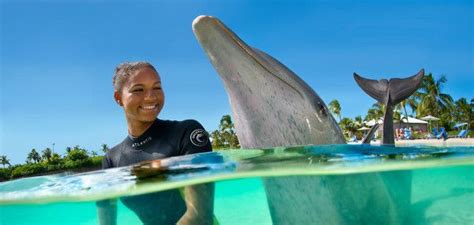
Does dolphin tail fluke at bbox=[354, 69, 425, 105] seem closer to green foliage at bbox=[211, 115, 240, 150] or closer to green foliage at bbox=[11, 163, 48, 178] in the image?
green foliage at bbox=[11, 163, 48, 178]

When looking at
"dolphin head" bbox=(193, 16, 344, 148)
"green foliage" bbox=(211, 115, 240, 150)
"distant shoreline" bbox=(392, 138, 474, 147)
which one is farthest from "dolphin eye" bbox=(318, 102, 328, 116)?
"green foliage" bbox=(211, 115, 240, 150)

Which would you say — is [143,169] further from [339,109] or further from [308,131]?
[339,109]

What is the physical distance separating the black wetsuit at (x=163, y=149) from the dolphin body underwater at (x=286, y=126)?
505 millimetres

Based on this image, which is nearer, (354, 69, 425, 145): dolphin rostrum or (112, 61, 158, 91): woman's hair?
(112, 61, 158, 91): woman's hair

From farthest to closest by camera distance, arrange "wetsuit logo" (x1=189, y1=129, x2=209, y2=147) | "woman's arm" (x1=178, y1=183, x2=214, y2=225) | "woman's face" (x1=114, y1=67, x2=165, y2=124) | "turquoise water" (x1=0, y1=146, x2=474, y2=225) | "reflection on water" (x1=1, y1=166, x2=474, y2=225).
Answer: "reflection on water" (x1=1, y1=166, x2=474, y2=225) → "turquoise water" (x1=0, y1=146, x2=474, y2=225) → "woman's face" (x1=114, y1=67, x2=165, y2=124) → "wetsuit logo" (x1=189, y1=129, x2=209, y2=147) → "woman's arm" (x1=178, y1=183, x2=214, y2=225)

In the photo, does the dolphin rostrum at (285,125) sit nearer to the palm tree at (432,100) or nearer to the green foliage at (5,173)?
the green foliage at (5,173)

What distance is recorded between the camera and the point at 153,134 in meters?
3.55

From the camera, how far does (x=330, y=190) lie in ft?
12.6

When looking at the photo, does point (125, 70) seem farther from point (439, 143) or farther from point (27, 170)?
point (27, 170)

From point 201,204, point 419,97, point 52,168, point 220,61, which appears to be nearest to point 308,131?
point 220,61

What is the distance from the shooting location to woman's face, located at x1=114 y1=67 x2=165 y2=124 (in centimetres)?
346

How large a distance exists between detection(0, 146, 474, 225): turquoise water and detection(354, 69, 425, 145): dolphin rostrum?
95cm

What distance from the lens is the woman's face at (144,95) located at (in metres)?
3.46

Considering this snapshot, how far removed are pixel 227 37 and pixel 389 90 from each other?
10.0ft
